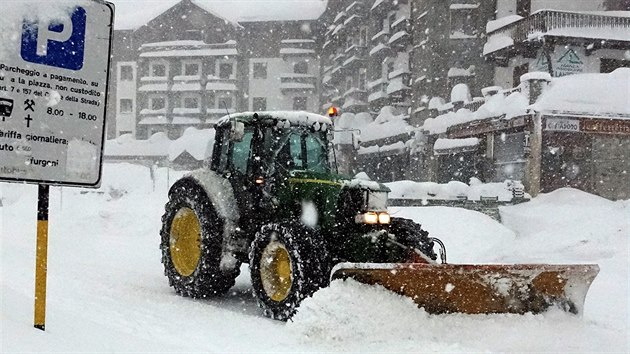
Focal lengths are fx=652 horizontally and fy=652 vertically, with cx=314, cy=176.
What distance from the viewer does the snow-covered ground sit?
16.4 feet

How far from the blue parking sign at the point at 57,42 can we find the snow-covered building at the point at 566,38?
778 inches

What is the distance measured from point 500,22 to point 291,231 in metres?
20.5

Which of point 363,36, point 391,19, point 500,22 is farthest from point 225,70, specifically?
point 500,22

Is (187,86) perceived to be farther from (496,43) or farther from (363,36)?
(496,43)

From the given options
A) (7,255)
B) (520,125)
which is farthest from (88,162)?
(520,125)

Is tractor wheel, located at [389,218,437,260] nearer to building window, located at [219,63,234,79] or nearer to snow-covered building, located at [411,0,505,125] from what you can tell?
snow-covered building, located at [411,0,505,125]

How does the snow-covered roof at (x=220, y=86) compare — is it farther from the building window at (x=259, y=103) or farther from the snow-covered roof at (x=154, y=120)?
the snow-covered roof at (x=154, y=120)

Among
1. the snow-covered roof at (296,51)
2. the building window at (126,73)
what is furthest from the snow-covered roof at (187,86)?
the snow-covered roof at (296,51)

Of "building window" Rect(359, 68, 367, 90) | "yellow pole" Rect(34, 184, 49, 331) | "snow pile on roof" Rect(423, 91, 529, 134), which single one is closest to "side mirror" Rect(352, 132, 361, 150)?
"yellow pole" Rect(34, 184, 49, 331)

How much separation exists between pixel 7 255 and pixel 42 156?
284 inches

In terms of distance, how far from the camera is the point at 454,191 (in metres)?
17.6

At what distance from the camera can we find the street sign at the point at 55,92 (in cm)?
416

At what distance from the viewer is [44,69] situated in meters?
4.30

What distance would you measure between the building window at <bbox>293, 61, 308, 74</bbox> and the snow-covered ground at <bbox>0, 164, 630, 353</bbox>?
3203cm
